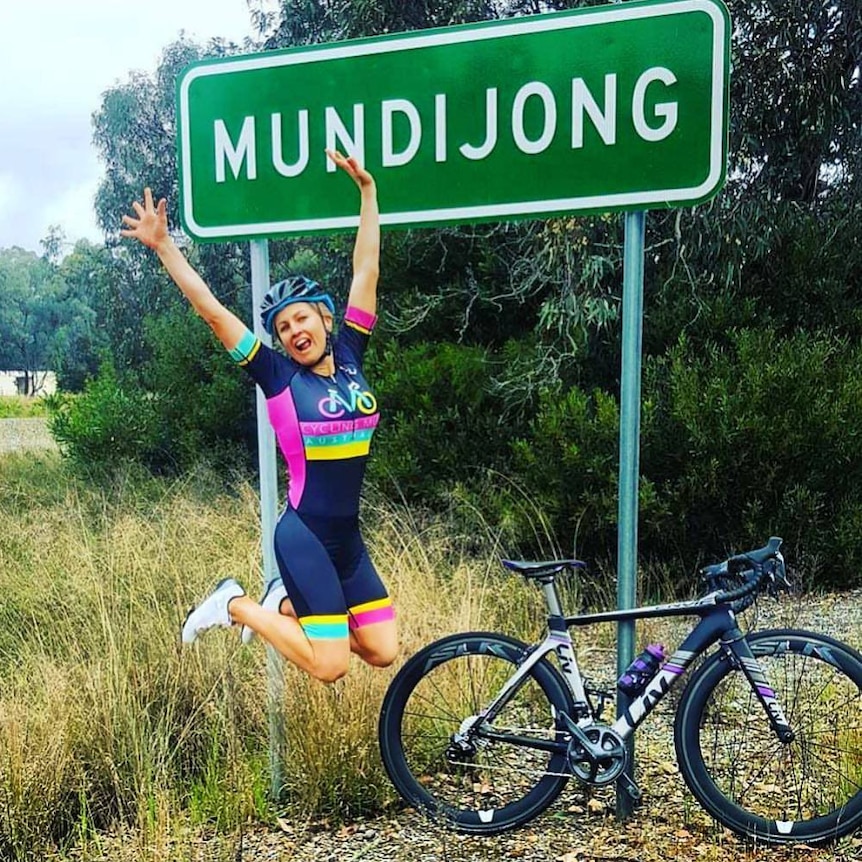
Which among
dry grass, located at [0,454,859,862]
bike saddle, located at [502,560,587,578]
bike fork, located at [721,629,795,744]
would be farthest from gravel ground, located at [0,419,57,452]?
bike fork, located at [721,629,795,744]

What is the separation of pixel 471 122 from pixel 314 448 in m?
1.12

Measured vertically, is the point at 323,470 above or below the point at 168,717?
above

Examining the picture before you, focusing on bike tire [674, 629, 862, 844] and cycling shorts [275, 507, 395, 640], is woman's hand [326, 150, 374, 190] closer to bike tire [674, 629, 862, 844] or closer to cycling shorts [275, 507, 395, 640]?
cycling shorts [275, 507, 395, 640]

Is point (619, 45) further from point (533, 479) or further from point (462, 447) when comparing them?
point (462, 447)

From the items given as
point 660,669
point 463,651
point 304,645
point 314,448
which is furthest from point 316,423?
point 660,669

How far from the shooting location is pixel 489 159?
302 cm

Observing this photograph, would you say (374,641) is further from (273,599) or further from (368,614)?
(273,599)

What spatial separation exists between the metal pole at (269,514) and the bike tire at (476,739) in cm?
44

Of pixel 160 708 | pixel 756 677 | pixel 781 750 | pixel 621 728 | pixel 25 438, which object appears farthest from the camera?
pixel 25 438

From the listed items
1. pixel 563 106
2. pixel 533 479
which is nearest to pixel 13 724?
pixel 563 106

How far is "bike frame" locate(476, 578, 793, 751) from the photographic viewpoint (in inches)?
114

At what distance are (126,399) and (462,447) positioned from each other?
5.00 meters

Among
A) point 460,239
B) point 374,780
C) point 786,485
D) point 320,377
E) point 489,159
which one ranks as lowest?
point 374,780

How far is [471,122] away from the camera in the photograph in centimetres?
302
